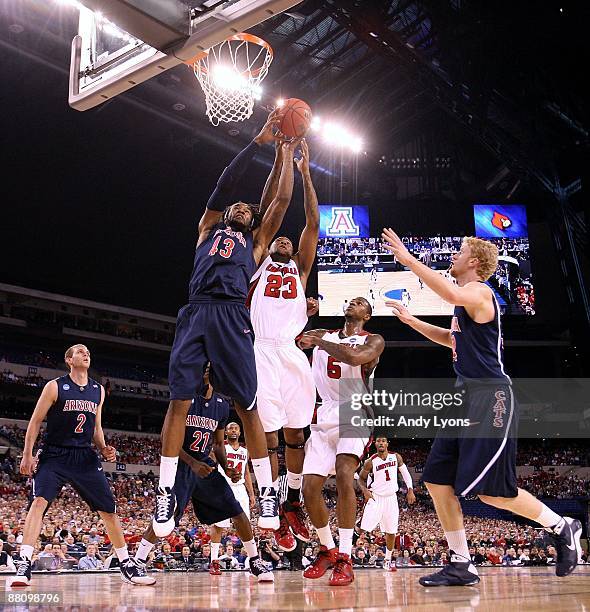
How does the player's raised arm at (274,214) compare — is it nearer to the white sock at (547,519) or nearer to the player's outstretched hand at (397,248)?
the player's outstretched hand at (397,248)

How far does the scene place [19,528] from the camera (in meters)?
13.6

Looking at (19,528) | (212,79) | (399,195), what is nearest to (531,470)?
(399,195)

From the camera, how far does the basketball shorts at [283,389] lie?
5.40 metres

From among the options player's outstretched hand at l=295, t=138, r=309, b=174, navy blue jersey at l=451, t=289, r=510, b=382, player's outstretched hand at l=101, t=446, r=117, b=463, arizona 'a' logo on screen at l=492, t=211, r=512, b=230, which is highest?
arizona 'a' logo on screen at l=492, t=211, r=512, b=230

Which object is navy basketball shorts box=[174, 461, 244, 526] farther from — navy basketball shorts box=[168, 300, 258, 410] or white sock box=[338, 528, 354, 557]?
navy basketball shorts box=[168, 300, 258, 410]

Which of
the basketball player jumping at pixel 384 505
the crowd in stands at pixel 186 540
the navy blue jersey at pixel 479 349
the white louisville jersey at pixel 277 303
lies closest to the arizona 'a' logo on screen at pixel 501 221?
the crowd in stands at pixel 186 540

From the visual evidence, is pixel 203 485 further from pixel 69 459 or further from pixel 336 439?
pixel 336 439

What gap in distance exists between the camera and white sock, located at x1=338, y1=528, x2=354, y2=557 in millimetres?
4879

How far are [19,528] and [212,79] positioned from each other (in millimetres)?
9592

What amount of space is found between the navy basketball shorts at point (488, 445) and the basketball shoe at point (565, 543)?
1.76 feet

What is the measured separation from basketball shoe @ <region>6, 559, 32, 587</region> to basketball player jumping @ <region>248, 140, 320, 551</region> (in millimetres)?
1922

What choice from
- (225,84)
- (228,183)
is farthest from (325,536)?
(225,84)

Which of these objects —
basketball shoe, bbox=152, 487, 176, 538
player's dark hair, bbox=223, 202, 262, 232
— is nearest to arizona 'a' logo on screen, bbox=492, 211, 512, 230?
player's dark hair, bbox=223, 202, 262, 232

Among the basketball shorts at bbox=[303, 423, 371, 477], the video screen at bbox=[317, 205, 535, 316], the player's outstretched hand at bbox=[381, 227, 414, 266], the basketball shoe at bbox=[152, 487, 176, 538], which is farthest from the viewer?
the video screen at bbox=[317, 205, 535, 316]
